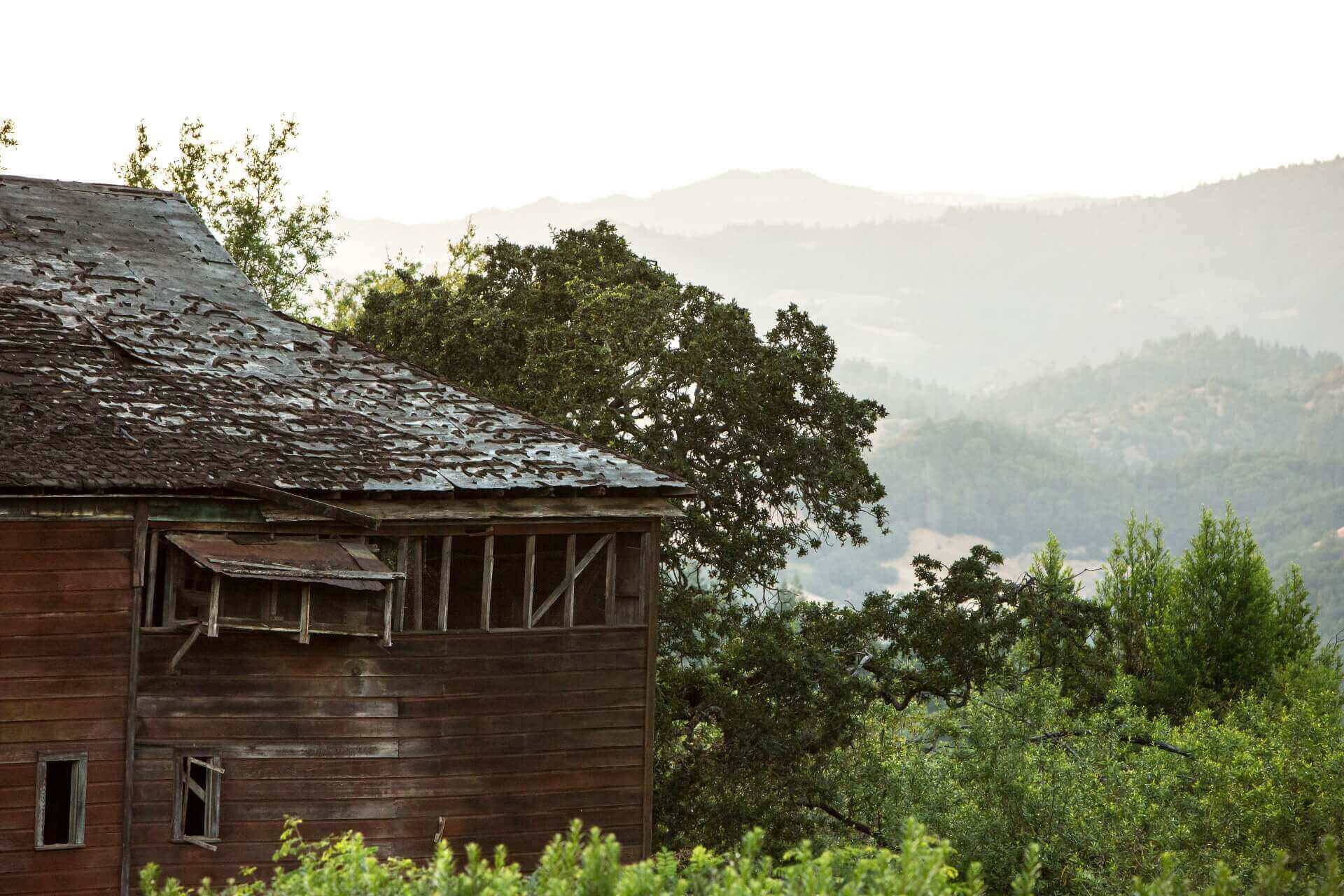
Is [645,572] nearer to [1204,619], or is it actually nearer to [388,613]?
[388,613]

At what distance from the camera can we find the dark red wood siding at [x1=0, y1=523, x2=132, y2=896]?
14320mm

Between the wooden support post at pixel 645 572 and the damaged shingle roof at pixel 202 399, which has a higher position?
the damaged shingle roof at pixel 202 399

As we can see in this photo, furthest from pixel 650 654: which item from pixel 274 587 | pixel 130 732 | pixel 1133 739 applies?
pixel 1133 739

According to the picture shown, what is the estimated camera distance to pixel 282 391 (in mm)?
16953

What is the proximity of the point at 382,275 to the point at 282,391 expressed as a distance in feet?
119

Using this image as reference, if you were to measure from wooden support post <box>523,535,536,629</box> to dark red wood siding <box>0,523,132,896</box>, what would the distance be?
4.30m

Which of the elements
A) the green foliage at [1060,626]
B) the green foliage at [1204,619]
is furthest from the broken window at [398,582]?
the green foliage at [1204,619]

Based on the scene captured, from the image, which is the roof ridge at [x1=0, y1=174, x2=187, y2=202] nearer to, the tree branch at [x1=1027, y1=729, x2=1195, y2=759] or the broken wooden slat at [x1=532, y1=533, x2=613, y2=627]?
the broken wooden slat at [x1=532, y1=533, x2=613, y2=627]

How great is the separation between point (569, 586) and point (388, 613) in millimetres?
2230

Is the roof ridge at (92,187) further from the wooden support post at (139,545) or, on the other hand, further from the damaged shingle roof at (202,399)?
the wooden support post at (139,545)

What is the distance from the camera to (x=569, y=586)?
1641 cm

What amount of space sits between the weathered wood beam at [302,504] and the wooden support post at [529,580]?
1992 mm

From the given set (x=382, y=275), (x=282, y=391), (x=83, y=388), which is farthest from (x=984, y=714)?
(x=382, y=275)

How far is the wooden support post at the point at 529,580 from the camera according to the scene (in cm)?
1627
